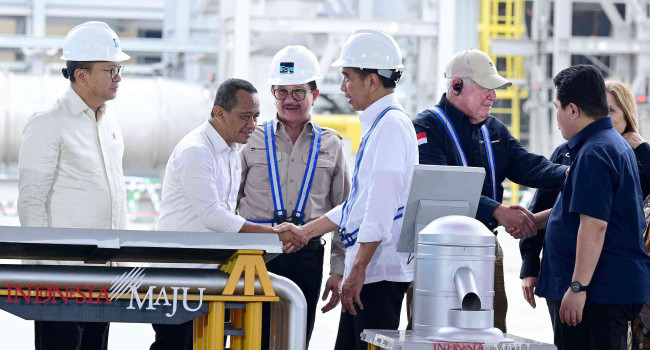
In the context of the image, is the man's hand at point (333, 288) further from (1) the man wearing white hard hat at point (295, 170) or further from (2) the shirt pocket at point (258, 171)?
(2) the shirt pocket at point (258, 171)

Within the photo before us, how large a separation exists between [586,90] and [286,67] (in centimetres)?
150

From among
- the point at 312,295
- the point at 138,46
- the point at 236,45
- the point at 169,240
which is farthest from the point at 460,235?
the point at 138,46

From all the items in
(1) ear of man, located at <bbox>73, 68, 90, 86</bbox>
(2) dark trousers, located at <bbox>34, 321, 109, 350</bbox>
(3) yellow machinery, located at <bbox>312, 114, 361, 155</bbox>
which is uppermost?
(3) yellow machinery, located at <bbox>312, 114, 361, 155</bbox>

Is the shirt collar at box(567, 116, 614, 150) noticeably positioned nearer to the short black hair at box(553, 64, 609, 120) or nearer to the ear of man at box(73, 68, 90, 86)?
the short black hair at box(553, 64, 609, 120)

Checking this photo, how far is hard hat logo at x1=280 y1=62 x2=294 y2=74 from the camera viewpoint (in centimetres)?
442

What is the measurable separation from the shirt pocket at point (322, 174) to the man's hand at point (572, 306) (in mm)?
1374

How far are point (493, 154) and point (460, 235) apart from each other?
1.39 meters

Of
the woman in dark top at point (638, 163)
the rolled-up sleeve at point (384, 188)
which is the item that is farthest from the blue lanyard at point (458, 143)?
the rolled-up sleeve at point (384, 188)

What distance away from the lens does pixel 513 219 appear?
12.5 ft

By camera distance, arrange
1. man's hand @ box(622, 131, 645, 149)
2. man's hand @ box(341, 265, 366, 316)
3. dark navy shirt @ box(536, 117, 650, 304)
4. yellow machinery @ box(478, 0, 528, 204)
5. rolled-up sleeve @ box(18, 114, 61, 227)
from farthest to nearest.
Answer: yellow machinery @ box(478, 0, 528, 204)
man's hand @ box(622, 131, 645, 149)
rolled-up sleeve @ box(18, 114, 61, 227)
man's hand @ box(341, 265, 366, 316)
dark navy shirt @ box(536, 117, 650, 304)

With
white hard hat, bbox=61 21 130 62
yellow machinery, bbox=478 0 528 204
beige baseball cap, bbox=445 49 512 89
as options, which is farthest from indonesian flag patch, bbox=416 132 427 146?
yellow machinery, bbox=478 0 528 204

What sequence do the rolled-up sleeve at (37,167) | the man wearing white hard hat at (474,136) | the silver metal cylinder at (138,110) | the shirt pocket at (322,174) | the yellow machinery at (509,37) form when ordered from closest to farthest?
the rolled-up sleeve at (37,167) → the man wearing white hard hat at (474,136) → the shirt pocket at (322,174) → the silver metal cylinder at (138,110) → the yellow machinery at (509,37)

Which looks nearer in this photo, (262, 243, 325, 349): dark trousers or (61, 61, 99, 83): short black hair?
(61, 61, 99, 83): short black hair

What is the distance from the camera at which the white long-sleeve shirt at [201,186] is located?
150 inches
